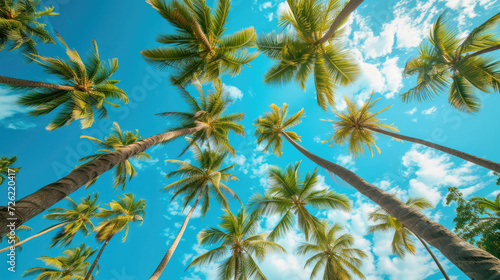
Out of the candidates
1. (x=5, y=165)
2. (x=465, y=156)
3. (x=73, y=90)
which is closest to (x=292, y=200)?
(x=465, y=156)

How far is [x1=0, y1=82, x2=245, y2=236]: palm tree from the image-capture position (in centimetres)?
268

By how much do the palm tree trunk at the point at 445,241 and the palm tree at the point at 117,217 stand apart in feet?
48.4

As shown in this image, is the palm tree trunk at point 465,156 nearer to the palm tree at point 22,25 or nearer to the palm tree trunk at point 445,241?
the palm tree trunk at point 445,241

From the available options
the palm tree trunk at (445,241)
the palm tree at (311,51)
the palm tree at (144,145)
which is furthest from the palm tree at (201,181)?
the palm tree trunk at (445,241)

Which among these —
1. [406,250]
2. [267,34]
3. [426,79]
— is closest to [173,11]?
[267,34]

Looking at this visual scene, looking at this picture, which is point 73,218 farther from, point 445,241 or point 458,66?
point 458,66

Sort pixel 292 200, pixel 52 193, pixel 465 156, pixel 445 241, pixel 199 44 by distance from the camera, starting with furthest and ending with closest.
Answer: pixel 292 200 < pixel 199 44 < pixel 465 156 < pixel 52 193 < pixel 445 241

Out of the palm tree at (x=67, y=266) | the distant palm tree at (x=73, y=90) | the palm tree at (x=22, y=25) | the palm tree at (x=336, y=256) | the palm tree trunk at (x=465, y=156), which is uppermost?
the palm tree at (x=22, y=25)

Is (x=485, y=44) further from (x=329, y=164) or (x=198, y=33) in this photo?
(x=198, y=33)

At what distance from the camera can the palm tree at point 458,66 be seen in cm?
768

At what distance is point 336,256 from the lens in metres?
13.1

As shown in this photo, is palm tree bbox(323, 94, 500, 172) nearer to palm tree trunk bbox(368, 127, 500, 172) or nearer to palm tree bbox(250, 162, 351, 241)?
palm tree trunk bbox(368, 127, 500, 172)

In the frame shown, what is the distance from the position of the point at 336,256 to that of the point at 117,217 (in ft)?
50.9

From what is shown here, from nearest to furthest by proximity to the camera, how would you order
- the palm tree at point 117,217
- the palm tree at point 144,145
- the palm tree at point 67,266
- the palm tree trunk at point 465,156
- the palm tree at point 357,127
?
the palm tree at point 144,145 < the palm tree trunk at point 465,156 < the palm tree at point 357,127 < the palm tree at point 117,217 < the palm tree at point 67,266
